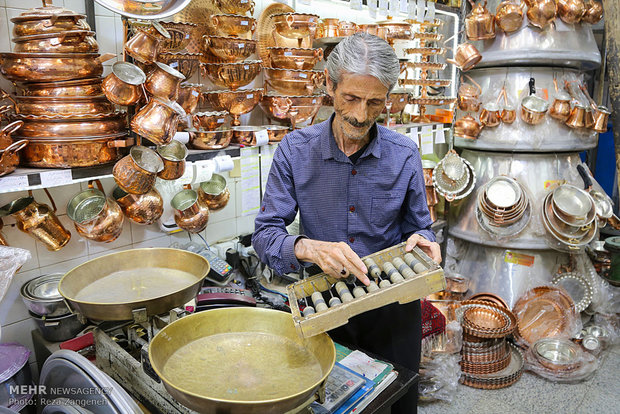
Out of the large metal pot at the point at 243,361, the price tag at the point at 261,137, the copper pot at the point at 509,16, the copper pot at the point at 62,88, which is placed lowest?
the large metal pot at the point at 243,361

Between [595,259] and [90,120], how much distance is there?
11.7 feet

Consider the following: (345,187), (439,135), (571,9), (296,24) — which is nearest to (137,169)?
(345,187)

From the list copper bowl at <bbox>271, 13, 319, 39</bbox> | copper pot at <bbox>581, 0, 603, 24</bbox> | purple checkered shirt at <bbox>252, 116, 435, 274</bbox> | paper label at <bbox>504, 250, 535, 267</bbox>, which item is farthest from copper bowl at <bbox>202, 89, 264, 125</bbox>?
copper pot at <bbox>581, 0, 603, 24</bbox>

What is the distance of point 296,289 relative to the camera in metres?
1.26

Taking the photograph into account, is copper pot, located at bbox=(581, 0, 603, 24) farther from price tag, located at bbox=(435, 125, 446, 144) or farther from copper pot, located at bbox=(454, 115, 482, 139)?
price tag, located at bbox=(435, 125, 446, 144)

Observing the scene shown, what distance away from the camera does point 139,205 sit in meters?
1.98

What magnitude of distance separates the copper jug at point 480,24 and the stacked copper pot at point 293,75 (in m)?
1.43

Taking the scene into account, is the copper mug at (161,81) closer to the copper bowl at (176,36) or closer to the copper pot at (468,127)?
the copper bowl at (176,36)

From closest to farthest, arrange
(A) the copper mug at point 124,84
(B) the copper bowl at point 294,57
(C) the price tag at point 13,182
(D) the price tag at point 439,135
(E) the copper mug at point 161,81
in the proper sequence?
(C) the price tag at point 13,182, (A) the copper mug at point 124,84, (E) the copper mug at point 161,81, (B) the copper bowl at point 294,57, (D) the price tag at point 439,135

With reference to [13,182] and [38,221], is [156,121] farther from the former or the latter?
[38,221]

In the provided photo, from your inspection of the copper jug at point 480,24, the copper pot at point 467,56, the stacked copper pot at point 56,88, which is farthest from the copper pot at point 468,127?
the stacked copper pot at point 56,88

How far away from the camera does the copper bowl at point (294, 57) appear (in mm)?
2238

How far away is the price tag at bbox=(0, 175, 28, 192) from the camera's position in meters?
1.39

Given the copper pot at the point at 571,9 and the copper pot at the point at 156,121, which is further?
the copper pot at the point at 571,9
